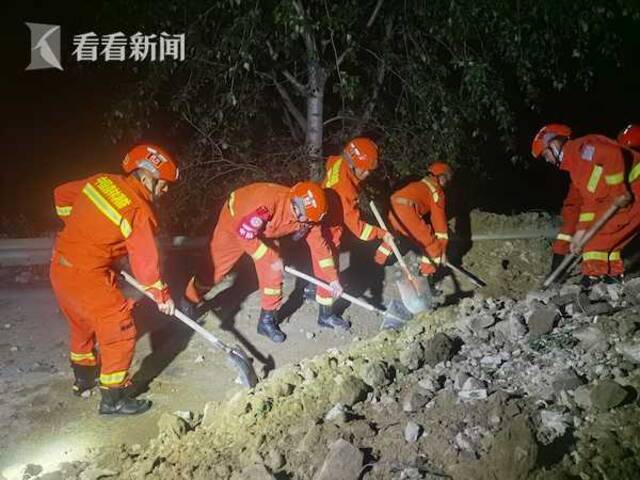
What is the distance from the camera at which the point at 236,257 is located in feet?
18.3

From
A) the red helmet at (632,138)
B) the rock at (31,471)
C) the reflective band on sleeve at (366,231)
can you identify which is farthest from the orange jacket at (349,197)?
the rock at (31,471)

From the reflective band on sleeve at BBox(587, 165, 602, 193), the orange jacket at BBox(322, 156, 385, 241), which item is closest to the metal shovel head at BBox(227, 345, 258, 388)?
the orange jacket at BBox(322, 156, 385, 241)

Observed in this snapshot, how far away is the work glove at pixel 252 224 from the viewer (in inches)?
194

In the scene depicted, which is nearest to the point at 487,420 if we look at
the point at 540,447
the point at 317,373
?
the point at 540,447

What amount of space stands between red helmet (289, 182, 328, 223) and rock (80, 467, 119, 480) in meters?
2.49

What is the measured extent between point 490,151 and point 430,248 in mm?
10090

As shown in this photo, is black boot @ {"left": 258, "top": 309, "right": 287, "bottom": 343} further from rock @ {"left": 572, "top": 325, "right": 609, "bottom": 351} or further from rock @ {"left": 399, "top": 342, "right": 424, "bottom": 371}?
rock @ {"left": 572, "top": 325, "right": 609, "bottom": 351}

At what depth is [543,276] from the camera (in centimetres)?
705

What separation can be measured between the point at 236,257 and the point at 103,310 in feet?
5.54

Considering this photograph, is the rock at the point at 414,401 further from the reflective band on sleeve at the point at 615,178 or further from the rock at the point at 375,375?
the reflective band on sleeve at the point at 615,178

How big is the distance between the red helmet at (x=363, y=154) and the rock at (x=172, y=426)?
3.06 m

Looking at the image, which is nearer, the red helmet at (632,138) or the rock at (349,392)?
the rock at (349,392)

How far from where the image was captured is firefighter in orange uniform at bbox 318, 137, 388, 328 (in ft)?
18.8

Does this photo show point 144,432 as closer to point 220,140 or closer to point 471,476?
point 471,476
